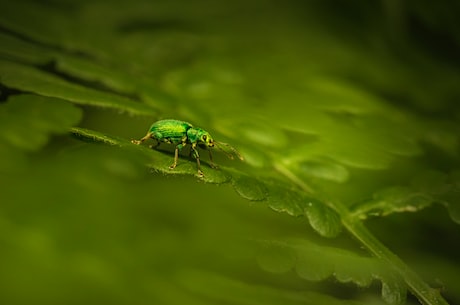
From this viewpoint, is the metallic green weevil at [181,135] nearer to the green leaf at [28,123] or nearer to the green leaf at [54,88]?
the green leaf at [54,88]

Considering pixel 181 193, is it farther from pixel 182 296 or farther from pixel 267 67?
pixel 267 67

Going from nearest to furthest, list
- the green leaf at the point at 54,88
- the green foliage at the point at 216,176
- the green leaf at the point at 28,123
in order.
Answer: the green foliage at the point at 216,176, the green leaf at the point at 28,123, the green leaf at the point at 54,88

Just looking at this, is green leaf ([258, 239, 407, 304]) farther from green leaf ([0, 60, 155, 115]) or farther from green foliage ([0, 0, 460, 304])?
green leaf ([0, 60, 155, 115])

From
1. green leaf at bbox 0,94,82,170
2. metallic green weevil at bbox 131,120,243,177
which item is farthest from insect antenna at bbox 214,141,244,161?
green leaf at bbox 0,94,82,170

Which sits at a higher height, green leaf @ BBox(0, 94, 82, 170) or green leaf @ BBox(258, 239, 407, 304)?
green leaf @ BBox(0, 94, 82, 170)

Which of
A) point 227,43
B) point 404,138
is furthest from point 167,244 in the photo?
point 227,43

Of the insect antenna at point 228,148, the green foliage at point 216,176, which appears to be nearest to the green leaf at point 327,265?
the green foliage at point 216,176
